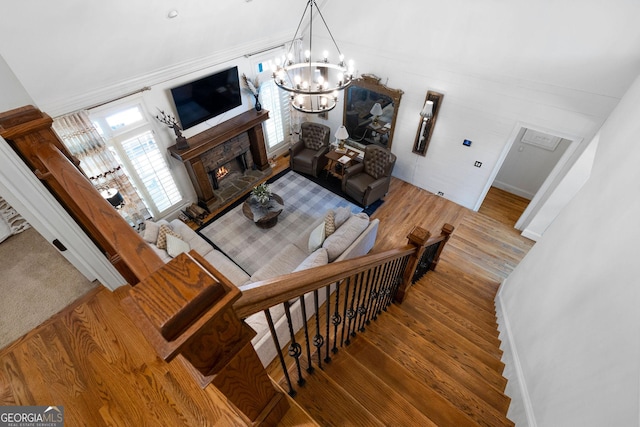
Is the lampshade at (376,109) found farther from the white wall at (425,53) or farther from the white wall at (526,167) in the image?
the white wall at (526,167)

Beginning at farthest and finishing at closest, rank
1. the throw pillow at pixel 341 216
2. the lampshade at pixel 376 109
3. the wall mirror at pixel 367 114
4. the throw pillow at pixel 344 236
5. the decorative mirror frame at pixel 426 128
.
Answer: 1. the lampshade at pixel 376 109
2. the wall mirror at pixel 367 114
3. the decorative mirror frame at pixel 426 128
4. the throw pillow at pixel 341 216
5. the throw pillow at pixel 344 236

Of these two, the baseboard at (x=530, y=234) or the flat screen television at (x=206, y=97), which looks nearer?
the flat screen television at (x=206, y=97)

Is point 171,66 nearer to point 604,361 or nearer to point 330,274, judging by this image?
point 330,274

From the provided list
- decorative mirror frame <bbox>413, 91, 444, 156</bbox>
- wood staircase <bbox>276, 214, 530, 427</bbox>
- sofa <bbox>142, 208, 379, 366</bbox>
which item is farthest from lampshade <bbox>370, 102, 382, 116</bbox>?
wood staircase <bbox>276, 214, 530, 427</bbox>

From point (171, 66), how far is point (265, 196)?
256cm

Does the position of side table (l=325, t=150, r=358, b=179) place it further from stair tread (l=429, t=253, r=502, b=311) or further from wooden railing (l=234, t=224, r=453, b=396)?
wooden railing (l=234, t=224, r=453, b=396)

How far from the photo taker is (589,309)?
73.2 inches

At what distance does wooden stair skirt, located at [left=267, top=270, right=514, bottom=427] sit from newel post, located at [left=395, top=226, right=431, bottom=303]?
16 centimetres

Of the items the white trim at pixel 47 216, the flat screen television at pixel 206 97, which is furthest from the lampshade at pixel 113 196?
the white trim at pixel 47 216

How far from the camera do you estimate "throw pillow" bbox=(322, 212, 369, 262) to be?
162 inches

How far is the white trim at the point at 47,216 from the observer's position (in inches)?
58.8

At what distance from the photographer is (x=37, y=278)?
244 cm

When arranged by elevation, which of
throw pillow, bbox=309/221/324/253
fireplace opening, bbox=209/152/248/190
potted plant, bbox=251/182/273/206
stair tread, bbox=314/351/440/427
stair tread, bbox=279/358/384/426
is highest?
stair tread, bbox=279/358/384/426

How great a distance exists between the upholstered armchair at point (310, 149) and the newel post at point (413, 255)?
4.24 m
